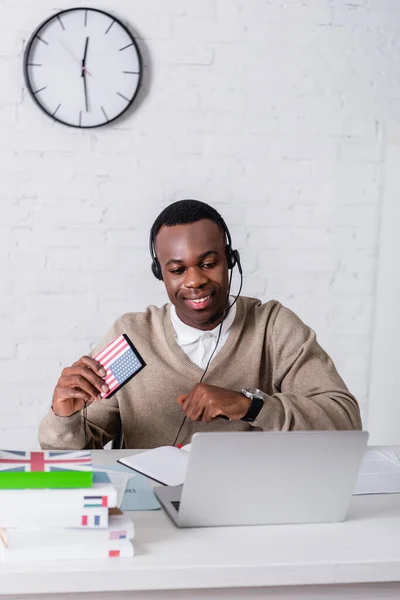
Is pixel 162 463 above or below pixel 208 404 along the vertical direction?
below

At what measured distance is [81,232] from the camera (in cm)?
263

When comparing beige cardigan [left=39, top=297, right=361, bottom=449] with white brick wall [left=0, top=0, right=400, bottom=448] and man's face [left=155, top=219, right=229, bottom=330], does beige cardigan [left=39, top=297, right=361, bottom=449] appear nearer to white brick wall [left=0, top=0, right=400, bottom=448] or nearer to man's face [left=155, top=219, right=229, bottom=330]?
man's face [left=155, top=219, right=229, bottom=330]

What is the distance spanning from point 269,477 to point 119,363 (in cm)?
45

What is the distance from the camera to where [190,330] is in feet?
5.94

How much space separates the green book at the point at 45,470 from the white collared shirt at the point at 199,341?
2.08 feet

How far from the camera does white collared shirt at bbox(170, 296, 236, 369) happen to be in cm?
180

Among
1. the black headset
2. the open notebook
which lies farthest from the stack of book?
the black headset

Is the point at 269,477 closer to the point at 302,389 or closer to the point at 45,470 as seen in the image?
the point at 45,470

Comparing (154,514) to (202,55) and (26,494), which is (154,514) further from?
(202,55)

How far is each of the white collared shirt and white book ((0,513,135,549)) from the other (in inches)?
30.2

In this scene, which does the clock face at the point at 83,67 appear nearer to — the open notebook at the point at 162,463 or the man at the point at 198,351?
the man at the point at 198,351

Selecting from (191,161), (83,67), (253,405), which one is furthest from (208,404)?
(83,67)

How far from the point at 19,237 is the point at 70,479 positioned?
165 cm

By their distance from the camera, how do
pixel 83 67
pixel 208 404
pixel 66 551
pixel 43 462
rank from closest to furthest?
pixel 66 551 < pixel 43 462 < pixel 208 404 < pixel 83 67
